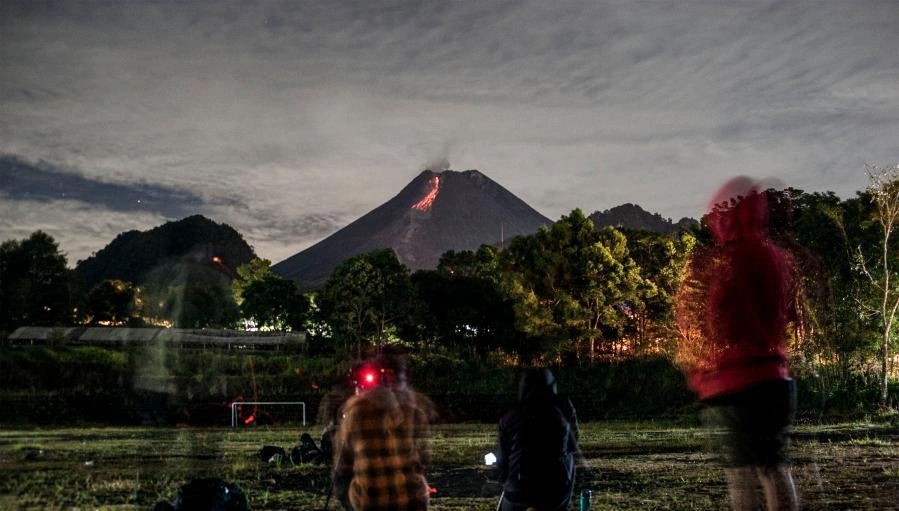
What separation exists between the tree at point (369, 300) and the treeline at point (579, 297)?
0.29ft

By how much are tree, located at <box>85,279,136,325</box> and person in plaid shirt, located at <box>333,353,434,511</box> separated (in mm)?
89730

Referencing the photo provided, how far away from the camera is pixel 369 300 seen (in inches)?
2083

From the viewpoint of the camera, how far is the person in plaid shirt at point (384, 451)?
5.12m

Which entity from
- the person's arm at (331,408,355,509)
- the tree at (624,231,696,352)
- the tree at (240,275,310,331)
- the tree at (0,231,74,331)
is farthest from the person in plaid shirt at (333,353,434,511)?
the tree at (0,231,74,331)

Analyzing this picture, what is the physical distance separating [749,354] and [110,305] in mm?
92878

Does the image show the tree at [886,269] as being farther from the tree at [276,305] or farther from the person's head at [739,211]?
the tree at [276,305]

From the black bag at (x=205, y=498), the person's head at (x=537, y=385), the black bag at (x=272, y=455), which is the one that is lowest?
the black bag at (x=272, y=455)

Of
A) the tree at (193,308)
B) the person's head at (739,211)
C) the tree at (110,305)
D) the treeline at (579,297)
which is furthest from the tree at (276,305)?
the person's head at (739,211)

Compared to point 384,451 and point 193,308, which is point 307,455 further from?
point 193,308

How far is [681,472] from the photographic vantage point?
12.2 metres

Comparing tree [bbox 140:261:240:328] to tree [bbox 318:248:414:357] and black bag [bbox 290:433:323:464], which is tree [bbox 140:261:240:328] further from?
→ black bag [bbox 290:433:323:464]

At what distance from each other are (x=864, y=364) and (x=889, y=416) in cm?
674

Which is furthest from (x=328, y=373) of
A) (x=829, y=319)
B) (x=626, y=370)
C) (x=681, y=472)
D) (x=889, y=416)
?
(x=681, y=472)

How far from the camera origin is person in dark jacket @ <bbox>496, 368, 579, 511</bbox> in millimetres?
5465
